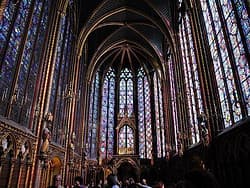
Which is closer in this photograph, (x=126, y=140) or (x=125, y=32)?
(x=125, y=32)

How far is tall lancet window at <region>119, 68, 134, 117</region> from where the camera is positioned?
27.1 m

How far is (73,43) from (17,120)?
10795mm

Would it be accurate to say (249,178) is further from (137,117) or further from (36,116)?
(137,117)

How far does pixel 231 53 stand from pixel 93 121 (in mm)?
18564

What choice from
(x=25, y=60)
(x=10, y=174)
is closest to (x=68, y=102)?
(x=25, y=60)

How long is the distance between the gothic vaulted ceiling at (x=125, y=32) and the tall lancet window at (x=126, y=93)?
138 centimetres

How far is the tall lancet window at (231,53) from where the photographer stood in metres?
8.12

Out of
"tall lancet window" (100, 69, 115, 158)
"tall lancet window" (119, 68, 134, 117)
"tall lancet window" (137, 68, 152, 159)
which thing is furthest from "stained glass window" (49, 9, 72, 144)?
"tall lancet window" (137, 68, 152, 159)

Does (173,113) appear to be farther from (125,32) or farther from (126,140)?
(125,32)

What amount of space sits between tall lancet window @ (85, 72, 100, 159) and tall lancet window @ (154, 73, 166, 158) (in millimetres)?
7257

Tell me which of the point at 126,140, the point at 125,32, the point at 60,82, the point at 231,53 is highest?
the point at 125,32

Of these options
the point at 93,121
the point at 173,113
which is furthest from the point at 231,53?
the point at 93,121

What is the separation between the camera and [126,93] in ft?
92.9

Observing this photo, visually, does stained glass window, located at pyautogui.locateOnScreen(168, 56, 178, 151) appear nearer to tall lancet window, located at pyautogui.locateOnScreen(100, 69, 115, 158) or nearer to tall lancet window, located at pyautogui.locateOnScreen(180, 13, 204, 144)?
tall lancet window, located at pyautogui.locateOnScreen(180, 13, 204, 144)
